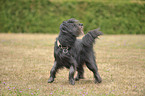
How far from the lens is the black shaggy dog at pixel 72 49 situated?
17.3ft

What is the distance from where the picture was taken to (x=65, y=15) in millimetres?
19688

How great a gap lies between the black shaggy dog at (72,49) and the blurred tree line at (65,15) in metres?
13.6

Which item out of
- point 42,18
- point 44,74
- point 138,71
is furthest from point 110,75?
point 42,18

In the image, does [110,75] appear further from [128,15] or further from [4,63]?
[128,15]

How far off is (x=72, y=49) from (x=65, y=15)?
14568 millimetres

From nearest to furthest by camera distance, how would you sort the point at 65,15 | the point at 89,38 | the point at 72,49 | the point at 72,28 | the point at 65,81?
the point at 72,28, the point at 72,49, the point at 89,38, the point at 65,81, the point at 65,15

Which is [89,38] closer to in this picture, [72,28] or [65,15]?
[72,28]

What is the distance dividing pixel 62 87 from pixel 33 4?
15314 mm

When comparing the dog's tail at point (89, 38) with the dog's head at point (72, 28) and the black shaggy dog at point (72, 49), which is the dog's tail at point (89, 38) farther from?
the dog's head at point (72, 28)

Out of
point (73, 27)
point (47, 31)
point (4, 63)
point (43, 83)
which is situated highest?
point (73, 27)

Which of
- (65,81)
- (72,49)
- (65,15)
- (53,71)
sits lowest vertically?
(65,15)

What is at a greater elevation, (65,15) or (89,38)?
(89,38)

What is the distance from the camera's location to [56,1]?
1978 cm

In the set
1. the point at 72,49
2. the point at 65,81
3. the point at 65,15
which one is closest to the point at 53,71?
the point at 65,81
